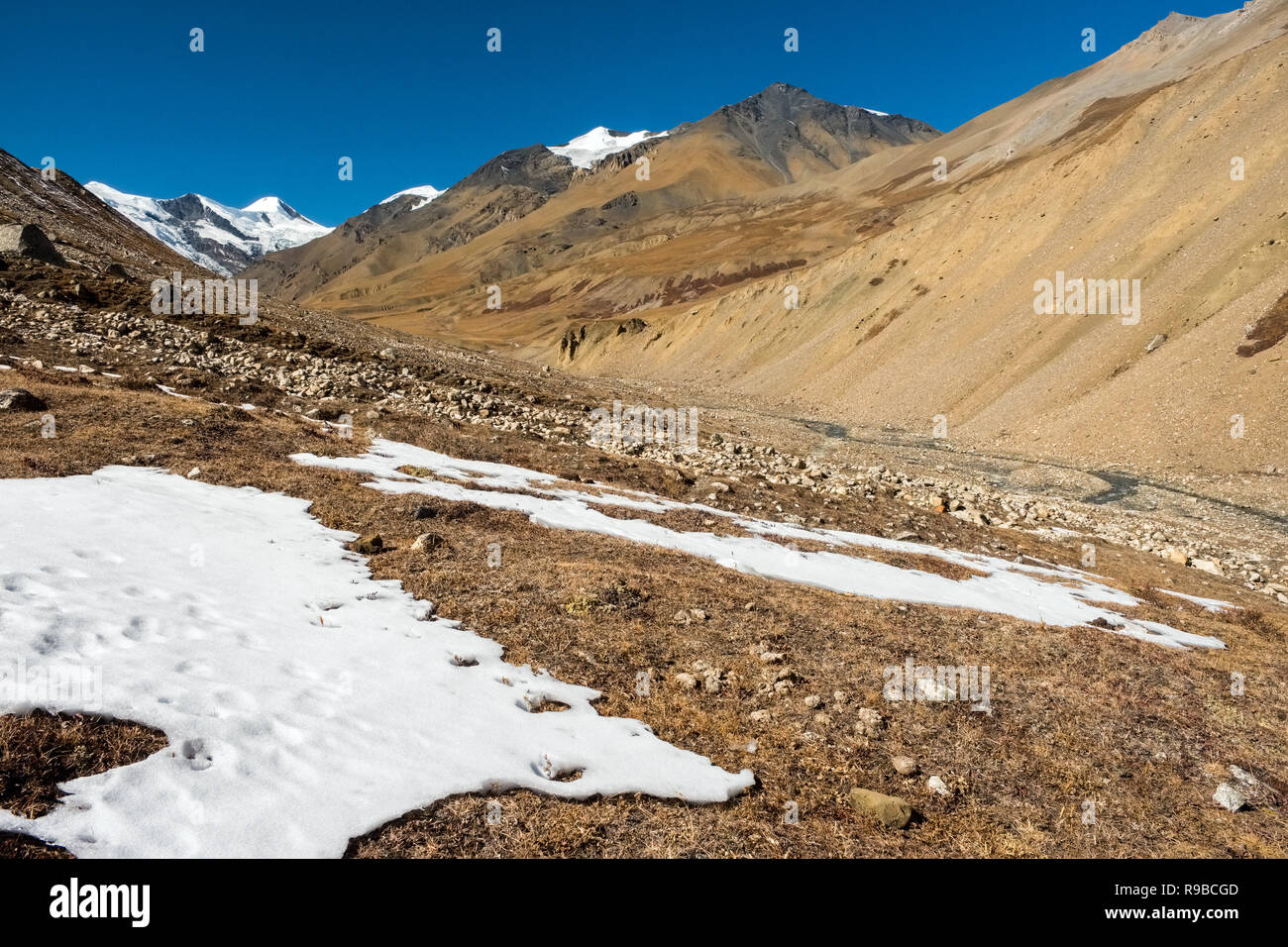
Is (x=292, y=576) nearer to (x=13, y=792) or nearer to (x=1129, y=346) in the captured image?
(x=13, y=792)

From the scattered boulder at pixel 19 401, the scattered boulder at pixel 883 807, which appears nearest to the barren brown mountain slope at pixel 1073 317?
the scattered boulder at pixel 883 807

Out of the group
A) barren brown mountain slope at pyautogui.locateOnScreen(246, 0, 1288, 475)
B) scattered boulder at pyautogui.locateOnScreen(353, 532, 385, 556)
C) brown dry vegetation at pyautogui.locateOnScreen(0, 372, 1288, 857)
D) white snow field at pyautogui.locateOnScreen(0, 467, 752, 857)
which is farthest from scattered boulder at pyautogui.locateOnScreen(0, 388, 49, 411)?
barren brown mountain slope at pyautogui.locateOnScreen(246, 0, 1288, 475)

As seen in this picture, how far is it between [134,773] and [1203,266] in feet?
161

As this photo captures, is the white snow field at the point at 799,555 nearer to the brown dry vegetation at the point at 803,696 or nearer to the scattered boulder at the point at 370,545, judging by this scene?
the brown dry vegetation at the point at 803,696

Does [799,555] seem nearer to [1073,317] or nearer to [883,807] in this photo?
[883,807]

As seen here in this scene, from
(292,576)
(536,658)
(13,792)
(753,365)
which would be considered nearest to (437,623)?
(536,658)

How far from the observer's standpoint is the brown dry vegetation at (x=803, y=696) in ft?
18.0

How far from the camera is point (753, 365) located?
66.9m

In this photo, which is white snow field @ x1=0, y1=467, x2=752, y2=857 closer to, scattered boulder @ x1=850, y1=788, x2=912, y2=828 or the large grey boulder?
scattered boulder @ x1=850, y1=788, x2=912, y2=828

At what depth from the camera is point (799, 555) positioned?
14258 mm

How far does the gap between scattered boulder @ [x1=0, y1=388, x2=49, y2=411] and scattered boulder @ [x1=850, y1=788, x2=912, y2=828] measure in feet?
58.9

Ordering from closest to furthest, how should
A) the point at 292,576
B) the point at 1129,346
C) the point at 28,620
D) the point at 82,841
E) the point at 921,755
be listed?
the point at 82,841 < the point at 28,620 < the point at 921,755 < the point at 292,576 < the point at 1129,346

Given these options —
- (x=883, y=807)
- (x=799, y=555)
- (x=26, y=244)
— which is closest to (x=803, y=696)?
(x=883, y=807)

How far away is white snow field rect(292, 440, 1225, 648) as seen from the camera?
41.1 feet
